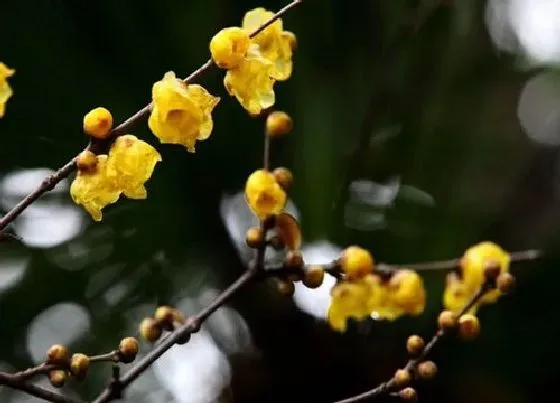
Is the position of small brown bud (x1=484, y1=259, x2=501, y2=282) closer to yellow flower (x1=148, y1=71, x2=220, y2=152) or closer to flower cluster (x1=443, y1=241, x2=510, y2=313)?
flower cluster (x1=443, y1=241, x2=510, y2=313)

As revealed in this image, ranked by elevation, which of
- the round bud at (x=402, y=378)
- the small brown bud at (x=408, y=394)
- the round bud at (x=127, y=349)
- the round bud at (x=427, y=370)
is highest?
the round bud at (x=127, y=349)

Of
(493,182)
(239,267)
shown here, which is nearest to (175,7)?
(239,267)

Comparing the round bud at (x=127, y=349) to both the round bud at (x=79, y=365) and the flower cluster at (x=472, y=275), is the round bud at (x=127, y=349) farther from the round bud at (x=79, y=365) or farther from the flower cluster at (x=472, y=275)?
the flower cluster at (x=472, y=275)

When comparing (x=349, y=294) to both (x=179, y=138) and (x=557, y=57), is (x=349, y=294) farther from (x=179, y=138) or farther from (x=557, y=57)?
(x=557, y=57)

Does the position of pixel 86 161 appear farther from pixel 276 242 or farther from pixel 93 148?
pixel 276 242

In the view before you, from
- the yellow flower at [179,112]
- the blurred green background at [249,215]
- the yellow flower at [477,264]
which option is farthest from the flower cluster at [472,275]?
the yellow flower at [179,112]

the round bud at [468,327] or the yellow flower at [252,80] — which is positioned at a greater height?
the yellow flower at [252,80]
